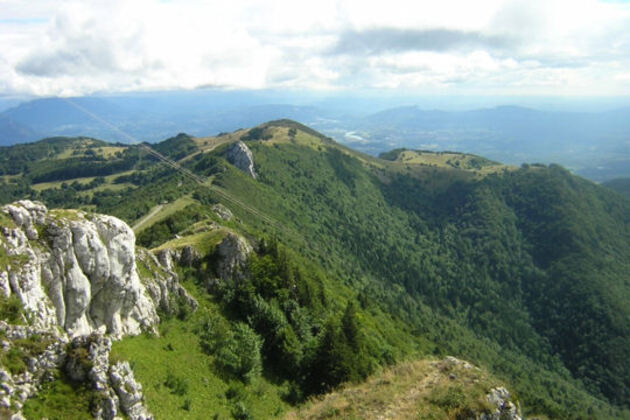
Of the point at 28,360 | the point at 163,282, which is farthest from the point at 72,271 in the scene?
the point at 163,282

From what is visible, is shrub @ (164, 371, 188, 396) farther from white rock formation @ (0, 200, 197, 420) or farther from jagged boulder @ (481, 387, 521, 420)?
jagged boulder @ (481, 387, 521, 420)

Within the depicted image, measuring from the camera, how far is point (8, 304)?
62.8 feet

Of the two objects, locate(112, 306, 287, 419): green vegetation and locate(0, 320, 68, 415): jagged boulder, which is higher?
locate(0, 320, 68, 415): jagged boulder

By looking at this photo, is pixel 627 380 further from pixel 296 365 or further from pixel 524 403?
pixel 296 365

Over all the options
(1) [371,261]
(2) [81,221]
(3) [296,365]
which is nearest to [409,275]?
(1) [371,261]

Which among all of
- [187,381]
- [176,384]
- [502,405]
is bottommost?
[502,405]

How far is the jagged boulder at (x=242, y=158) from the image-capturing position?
591ft

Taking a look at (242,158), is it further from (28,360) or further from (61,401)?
(61,401)

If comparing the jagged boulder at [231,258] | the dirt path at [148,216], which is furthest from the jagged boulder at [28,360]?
the dirt path at [148,216]

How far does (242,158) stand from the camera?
183375 mm

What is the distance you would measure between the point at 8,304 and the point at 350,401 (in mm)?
21828

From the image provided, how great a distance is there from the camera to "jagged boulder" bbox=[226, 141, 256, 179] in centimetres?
18020

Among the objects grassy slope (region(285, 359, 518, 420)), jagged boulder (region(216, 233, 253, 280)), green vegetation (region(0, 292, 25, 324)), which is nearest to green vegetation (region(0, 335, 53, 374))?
green vegetation (region(0, 292, 25, 324))

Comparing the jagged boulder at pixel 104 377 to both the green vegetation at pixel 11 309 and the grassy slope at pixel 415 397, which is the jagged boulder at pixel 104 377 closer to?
the green vegetation at pixel 11 309
